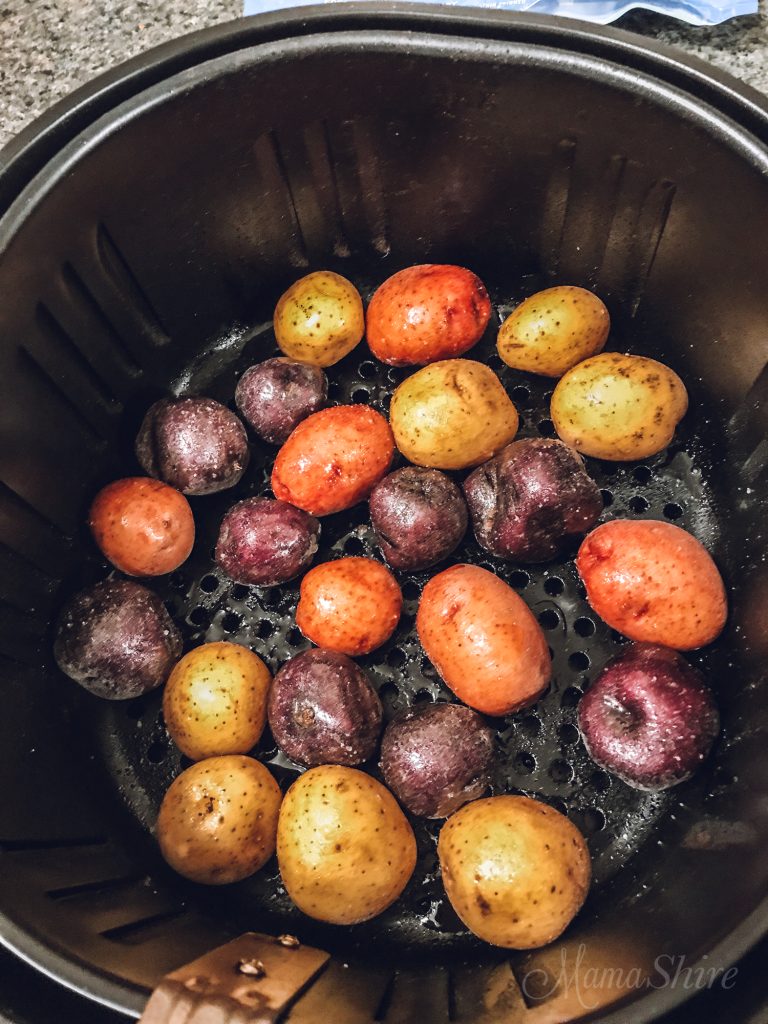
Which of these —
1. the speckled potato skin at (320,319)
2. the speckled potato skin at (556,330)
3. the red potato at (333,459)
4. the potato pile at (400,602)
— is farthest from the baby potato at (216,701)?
the speckled potato skin at (556,330)

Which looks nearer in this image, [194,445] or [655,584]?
[655,584]

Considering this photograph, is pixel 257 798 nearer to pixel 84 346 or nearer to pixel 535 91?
pixel 84 346

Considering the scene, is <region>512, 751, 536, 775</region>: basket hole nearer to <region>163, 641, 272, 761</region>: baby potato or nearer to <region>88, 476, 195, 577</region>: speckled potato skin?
<region>163, 641, 272, 761</region>: baby potato

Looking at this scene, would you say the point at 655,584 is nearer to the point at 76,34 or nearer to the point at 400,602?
the point at 400,602

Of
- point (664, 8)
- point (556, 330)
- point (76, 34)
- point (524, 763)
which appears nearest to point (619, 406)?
point (556, 330)

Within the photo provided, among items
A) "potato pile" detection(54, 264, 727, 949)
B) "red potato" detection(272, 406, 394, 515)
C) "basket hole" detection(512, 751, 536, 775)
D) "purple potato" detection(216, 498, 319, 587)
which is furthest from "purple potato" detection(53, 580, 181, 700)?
"basket hole" detection(512, 751, 536, 775)

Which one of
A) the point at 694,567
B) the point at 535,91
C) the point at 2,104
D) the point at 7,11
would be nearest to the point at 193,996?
the point at 694,567

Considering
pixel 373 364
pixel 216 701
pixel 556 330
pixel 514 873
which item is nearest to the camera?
pixel 514 873
